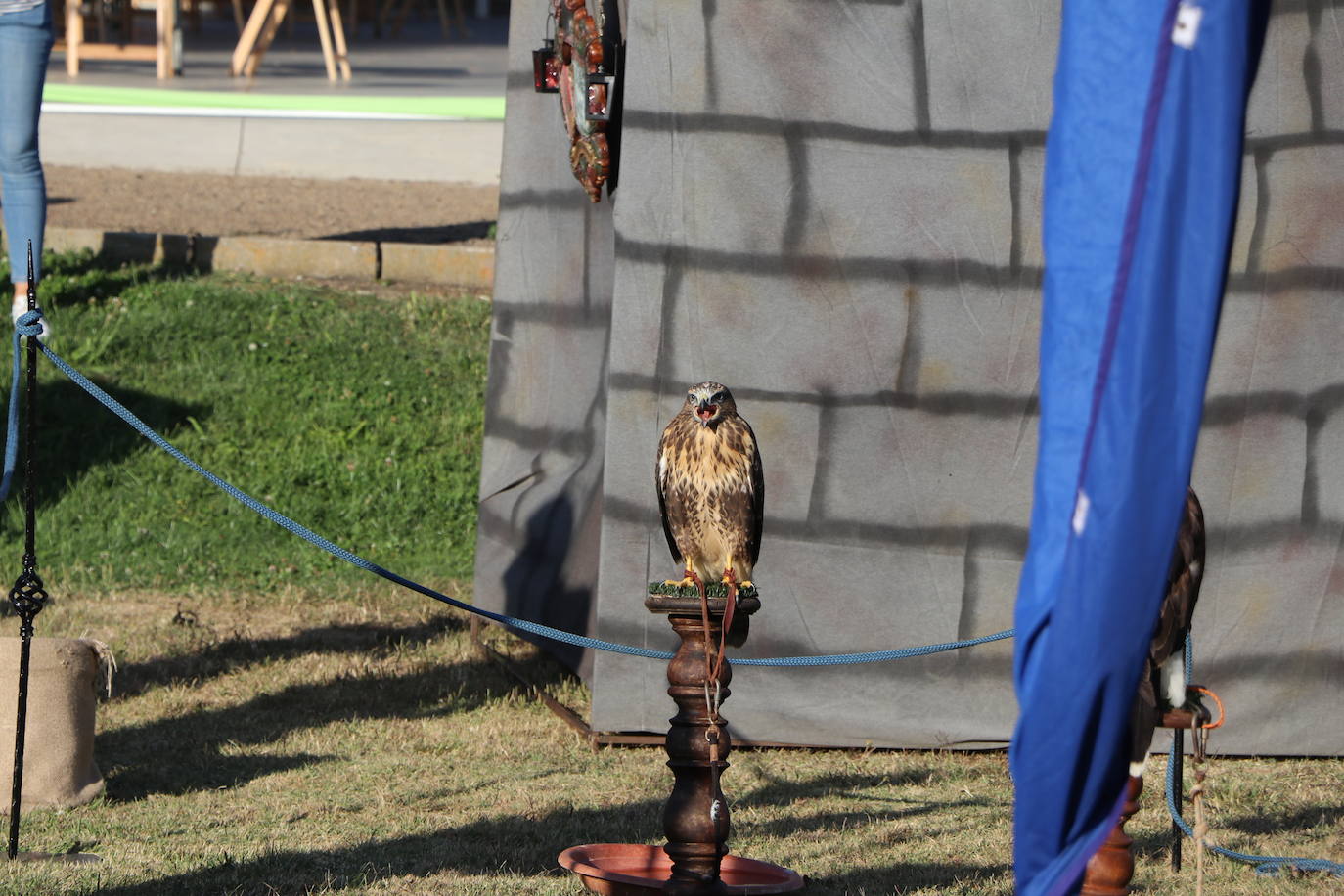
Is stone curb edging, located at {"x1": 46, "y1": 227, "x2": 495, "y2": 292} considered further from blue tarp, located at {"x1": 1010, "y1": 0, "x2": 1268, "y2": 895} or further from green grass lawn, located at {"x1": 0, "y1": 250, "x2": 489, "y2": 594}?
blue tarp, located at {"x1": 1010, "y1": 0, "x2": 1268, "y2": 895}

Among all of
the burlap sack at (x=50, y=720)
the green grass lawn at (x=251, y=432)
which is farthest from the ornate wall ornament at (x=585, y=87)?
the green grass lawn at (x=251, y=432)

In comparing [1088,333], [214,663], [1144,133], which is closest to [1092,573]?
[1088,333]

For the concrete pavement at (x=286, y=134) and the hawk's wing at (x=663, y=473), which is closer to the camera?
the hawk's wing at (x=663, y=473)

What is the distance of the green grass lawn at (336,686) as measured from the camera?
4.34 m

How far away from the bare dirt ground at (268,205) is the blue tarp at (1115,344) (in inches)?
311

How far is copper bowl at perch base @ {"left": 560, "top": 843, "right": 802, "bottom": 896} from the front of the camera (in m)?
3.67

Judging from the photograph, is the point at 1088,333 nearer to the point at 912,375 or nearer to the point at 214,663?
the point at 912,375

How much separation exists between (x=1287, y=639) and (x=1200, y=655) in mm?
284

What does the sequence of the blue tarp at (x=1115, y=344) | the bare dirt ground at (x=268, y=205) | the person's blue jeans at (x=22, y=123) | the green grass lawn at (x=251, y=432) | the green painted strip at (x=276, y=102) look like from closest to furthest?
1. the blue tarp at (x=1115, y=344)
2. the person's blue jeans at (x=22, y=123)
3. the green grass lawn at (x=251, y=432)
4. the bare dirt ground at (x=268, y=205)
5. the green painted strip at (x=276, y=102)

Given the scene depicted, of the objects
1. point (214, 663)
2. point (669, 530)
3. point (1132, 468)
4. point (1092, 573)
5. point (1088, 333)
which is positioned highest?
point (1088, 333)

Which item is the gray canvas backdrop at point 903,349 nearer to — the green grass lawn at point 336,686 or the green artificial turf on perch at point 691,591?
the green grass lawn at point 336,686

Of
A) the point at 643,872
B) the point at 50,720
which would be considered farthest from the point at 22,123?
the point at 643,872

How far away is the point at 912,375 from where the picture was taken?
5023 mm

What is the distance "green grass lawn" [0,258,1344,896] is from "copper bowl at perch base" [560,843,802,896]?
25cm
